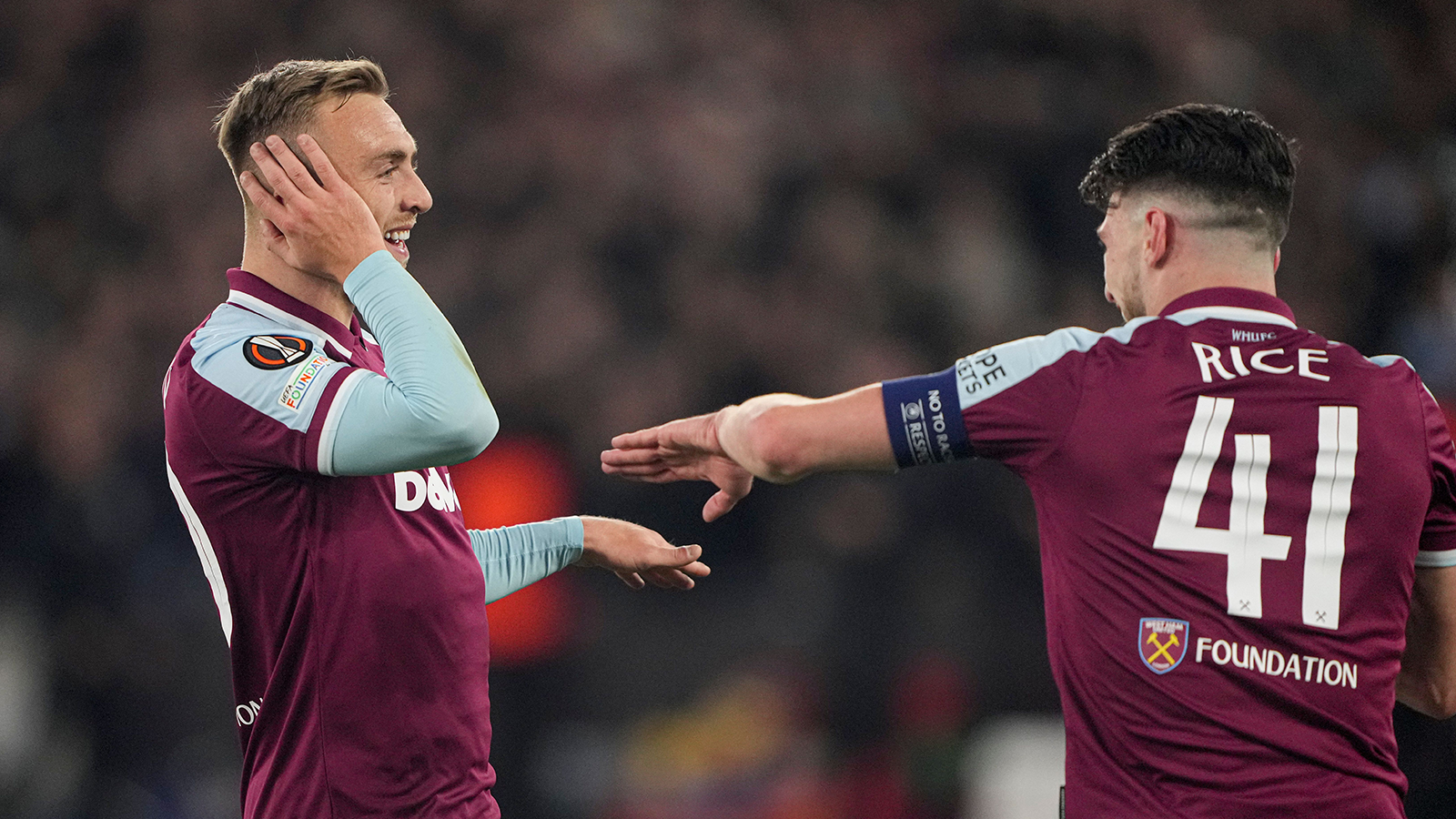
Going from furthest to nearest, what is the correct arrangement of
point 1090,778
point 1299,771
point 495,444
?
point 495,444 → point 1090,778 → point 1299,771

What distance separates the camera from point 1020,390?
8.56ft

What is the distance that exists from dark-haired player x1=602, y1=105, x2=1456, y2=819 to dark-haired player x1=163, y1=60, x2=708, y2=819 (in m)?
0.73

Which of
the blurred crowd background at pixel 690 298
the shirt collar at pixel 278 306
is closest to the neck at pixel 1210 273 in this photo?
the shirt collar at pixel 278 306

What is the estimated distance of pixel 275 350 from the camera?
2639mm

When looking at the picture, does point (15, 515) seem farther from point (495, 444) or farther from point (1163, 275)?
point (1163, 275)

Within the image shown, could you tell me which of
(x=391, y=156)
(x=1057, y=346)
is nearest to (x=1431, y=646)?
(x=1057, y=346)

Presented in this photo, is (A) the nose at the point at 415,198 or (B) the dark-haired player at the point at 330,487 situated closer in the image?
(B) the dark-haired player at the point at 330,487

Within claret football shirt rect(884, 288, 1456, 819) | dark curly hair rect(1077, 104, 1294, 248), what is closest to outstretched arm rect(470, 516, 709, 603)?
claret football shirt rect(884, 288, 1456, 819)

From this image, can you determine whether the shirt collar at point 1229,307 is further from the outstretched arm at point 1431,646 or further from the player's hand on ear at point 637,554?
the player's hand on ear at point 637,554

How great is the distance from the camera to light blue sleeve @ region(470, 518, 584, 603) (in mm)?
3217

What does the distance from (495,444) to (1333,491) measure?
4.43 metres

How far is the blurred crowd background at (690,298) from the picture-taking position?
6.07 m

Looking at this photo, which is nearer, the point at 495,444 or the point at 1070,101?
the point at 495,444

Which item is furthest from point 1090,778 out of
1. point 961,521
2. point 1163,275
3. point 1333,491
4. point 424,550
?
point 961,521
